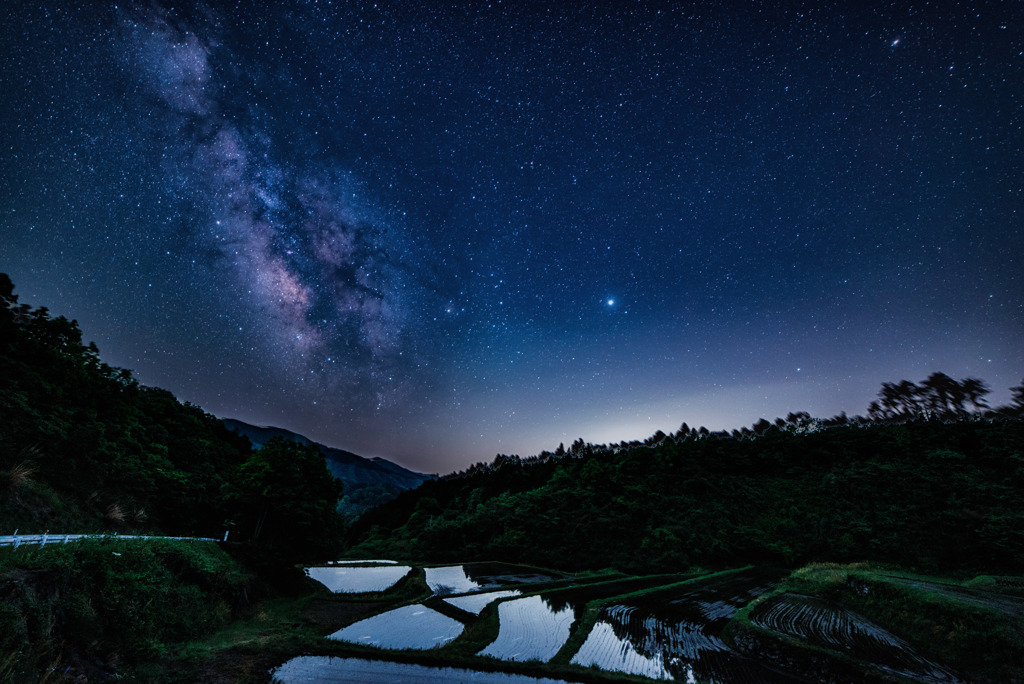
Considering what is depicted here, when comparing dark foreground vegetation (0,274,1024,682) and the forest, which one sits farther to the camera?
the forest

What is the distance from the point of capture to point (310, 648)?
1645cm

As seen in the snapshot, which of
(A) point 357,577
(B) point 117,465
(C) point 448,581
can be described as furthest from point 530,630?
(A) point 357,577

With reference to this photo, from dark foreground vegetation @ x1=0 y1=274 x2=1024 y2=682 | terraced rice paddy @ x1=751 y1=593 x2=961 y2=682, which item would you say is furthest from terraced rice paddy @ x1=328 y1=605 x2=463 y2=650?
terraced rice paddy @ x1=751 y1=593 x2=961 y2=682

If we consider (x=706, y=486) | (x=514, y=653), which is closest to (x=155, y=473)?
(x=514, y=653)

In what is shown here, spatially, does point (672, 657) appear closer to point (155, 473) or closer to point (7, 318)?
point (155, 473)

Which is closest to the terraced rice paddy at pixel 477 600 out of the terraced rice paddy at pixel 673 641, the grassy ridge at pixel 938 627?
the terraced rice paddy at pixel 673 641

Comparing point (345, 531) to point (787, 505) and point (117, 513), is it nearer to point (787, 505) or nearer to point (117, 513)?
point (117, 513)

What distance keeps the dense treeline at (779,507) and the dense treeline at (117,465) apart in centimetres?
3023

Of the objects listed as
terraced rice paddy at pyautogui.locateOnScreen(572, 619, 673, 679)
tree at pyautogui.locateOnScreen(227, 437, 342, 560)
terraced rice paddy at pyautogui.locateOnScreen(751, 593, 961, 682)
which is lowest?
terraced rice paddy at pyautogui.locateOnScreen(572, 619, 673, 679)

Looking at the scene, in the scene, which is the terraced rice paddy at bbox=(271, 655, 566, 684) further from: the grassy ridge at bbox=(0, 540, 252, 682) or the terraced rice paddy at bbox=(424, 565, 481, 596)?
the terraced rice paddy at bbox=(424, 565, 481, 596)

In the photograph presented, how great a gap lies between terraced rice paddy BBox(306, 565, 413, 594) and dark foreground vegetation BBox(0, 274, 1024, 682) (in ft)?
8.46

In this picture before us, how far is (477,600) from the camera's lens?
1097 inches

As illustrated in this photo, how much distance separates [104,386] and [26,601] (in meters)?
20.4

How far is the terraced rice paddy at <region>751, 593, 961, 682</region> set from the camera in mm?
15266
